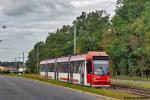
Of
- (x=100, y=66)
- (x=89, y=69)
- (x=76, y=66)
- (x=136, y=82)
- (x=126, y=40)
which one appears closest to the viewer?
(x=100, y=66)

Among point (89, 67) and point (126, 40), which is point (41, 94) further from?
point (126, 40)

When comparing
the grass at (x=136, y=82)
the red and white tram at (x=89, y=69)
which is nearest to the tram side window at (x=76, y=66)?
the red and white tram at (x=89, y=69)

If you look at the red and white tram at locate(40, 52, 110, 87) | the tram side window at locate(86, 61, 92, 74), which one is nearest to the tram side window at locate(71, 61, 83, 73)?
the red and white tram at locate(40, 52, 110, 87)

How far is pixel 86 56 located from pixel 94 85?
9.63ft

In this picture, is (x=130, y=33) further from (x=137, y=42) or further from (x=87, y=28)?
(x=87, y=28)

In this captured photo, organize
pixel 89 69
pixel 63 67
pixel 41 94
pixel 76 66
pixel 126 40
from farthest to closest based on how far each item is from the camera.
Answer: pixel 126 40, pixel 63 67, pixel 76 66, pixel 89 69, pixel 41 94

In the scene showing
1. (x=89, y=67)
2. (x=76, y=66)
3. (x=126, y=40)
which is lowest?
(x=89, y=67)

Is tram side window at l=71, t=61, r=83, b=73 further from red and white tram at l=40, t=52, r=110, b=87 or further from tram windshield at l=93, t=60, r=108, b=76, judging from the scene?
tram windshield at l=93, t=60, r=108, b=76

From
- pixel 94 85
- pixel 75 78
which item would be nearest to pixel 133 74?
pixel 75 78

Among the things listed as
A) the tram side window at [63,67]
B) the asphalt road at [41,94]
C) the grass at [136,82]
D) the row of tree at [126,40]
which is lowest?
the asphalt road at [41,94]

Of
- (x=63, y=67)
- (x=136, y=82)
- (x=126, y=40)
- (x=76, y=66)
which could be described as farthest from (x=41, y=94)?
(x=126, y=40)

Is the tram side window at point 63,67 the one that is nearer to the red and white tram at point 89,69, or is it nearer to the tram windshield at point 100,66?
the red and white tram at point 89,69

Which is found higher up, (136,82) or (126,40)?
(126,40)

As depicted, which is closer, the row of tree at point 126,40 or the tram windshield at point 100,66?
the tram windshield at point 100,66
